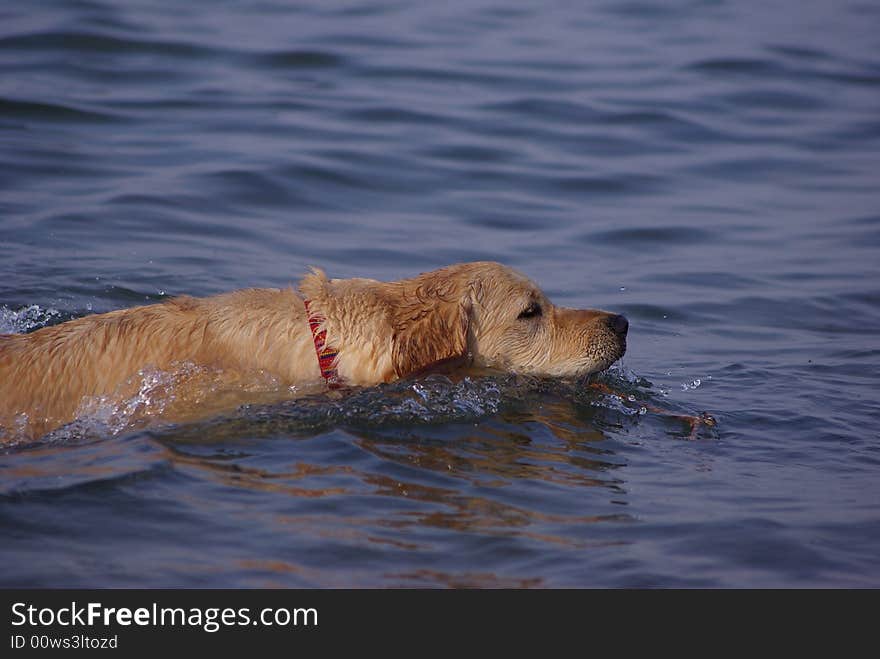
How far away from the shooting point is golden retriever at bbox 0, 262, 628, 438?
6.57 meters

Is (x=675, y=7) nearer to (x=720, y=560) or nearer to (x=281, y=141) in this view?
(x=281, y=141)

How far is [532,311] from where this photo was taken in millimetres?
7602

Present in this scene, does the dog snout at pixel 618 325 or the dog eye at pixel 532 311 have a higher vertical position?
the dog eye at pixel 532 311

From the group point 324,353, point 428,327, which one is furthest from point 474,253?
point 324,353

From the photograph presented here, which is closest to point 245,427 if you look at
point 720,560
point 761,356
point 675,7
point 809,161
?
point 720,560

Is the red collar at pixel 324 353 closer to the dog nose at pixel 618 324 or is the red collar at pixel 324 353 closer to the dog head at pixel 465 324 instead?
the dog head at pixel 465 324

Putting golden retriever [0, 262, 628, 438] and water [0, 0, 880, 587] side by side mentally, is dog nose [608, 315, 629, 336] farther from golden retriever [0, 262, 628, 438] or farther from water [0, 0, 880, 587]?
golden retriever [0, 262, 628, 438]

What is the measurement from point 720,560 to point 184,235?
7.39 meters

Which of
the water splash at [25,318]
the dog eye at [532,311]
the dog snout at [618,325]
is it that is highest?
the dog eye at [532,311]

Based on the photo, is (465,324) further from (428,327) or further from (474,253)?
(474,253)

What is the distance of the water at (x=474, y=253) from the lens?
18.4 ft

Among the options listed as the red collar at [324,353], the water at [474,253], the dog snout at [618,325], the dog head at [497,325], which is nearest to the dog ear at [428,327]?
the dog head at [497,325]

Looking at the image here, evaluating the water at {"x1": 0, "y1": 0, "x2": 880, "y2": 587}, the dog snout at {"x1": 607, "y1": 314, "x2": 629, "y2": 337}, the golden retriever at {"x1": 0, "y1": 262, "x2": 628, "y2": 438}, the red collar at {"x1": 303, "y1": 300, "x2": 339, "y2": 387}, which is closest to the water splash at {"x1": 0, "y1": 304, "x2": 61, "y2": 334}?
the water at {"x1": 0, "y1": 0, "x2": 880, "y2": 587}

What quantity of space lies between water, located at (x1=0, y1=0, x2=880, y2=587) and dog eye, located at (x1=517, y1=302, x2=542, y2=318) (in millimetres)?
458
